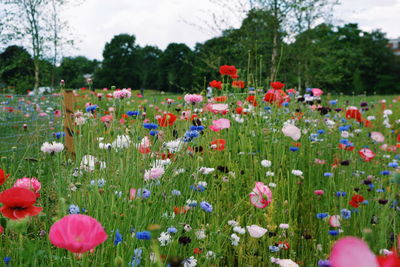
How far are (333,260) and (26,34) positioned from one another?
1243cm

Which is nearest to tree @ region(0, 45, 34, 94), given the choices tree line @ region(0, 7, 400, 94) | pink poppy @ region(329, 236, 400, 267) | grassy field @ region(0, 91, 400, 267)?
tree line @ region(0, 7, 400, 94)

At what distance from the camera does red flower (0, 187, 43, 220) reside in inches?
33.0

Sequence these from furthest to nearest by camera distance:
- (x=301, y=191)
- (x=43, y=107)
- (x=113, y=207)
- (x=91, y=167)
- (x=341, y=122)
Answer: (x=43, y=107) < (x=341, y=122) < (x=301, y=191) < (x=91, y=167) < (x=113, y=207)

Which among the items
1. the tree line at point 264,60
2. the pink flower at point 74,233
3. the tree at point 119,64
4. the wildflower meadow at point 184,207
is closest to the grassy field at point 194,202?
the wildflower meadow at point 184,207

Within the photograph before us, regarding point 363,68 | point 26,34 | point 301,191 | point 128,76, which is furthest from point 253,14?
point 128,76

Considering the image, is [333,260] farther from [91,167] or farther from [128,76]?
[128,76]

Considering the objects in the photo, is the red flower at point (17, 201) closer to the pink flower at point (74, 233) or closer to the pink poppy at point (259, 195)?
the pink flower at point (74, 233)

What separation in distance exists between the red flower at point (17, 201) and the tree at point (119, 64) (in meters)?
38.8

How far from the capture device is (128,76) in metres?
40.1

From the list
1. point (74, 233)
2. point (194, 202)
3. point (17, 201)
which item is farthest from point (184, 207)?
point (74, 233)

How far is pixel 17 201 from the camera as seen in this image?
0.85 metres

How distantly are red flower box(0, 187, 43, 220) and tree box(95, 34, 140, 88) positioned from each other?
3885 centimetres

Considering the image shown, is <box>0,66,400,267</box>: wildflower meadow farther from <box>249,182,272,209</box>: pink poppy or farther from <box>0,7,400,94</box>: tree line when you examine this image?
<box>0,7,400,94</box>: tree line

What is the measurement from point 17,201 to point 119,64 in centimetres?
4075
